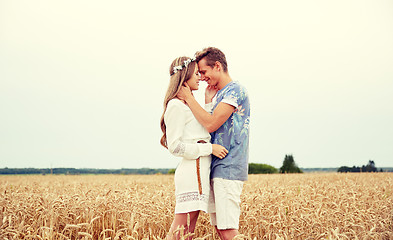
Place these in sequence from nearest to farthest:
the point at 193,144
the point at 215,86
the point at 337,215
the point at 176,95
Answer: the point at 193,144
the point at 176,95
the point at 215,86
the point at 337,215

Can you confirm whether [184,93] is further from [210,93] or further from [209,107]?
[210,93]

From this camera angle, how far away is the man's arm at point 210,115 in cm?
328

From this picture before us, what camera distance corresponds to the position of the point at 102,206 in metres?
4.72

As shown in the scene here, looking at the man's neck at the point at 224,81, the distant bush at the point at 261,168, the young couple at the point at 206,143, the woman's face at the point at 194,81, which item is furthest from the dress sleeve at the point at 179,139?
the distant bush at the point at 261,168

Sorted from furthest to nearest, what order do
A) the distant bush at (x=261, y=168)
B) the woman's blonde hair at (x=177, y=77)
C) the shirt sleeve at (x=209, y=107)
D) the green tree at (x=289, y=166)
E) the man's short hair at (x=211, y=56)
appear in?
the distant bush at (x=261, y=168)
the green tree at (x=289, y=166)
the shirt sleeve at (x=209, y=107)
the man's short hair at (x=211, y=56)
the woman's blonde hair at (x=177, y=77)

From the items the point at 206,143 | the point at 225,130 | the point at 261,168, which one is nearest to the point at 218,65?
the point at 225,130

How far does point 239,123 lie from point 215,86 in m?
0.55

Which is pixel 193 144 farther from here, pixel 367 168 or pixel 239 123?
pixel 367 168

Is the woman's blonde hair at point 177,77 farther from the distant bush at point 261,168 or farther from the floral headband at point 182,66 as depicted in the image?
the distant bush at point 261,168

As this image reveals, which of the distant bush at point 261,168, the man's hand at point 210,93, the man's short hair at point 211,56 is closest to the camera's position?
the man's short hair at point 211,56

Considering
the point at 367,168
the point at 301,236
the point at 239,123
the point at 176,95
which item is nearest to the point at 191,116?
the point at 176,95

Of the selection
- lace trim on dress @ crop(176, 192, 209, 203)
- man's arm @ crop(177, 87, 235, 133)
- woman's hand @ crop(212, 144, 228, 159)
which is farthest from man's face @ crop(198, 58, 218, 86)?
lace trim on dress @ crop(176, 192, 209, 203)

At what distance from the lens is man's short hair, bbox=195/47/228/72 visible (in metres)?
3.54

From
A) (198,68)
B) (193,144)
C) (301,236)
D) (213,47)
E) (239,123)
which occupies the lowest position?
(301,236)
